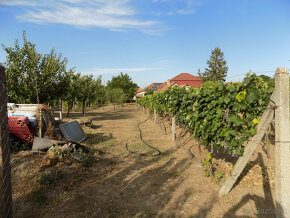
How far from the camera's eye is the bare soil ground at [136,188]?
3398 mm

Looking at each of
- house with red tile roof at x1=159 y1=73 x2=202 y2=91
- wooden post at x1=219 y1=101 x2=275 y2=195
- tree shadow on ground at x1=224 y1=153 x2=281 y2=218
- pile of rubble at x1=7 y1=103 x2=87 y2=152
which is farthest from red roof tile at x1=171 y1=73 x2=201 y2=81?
wooden post at x1=219 y1=101 x2=275 y2=195

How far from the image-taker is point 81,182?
4.50 m

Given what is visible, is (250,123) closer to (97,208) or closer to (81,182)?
(97,208)

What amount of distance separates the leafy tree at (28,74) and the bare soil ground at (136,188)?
341 inches

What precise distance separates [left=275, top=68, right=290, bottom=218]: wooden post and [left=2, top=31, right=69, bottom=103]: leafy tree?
43.8 feet

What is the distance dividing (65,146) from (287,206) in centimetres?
546

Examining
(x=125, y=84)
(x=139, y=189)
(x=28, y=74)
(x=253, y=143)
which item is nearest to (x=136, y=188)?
(x=139, y=189)

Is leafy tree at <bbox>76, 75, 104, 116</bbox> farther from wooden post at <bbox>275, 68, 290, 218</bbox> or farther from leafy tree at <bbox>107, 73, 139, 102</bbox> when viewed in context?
leafy tree at <bbox>107, 73, 139, 102</bbox>

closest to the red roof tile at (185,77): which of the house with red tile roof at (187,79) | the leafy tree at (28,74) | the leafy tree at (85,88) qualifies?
the house with red tile roof at (187,79)

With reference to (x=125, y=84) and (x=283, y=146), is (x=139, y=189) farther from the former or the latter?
(x=125, y=84)

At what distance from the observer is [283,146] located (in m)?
2.43

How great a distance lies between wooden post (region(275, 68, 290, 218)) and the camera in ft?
7.89

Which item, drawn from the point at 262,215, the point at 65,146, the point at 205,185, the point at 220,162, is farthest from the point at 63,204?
the point at 220,162

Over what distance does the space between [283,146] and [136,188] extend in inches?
117
